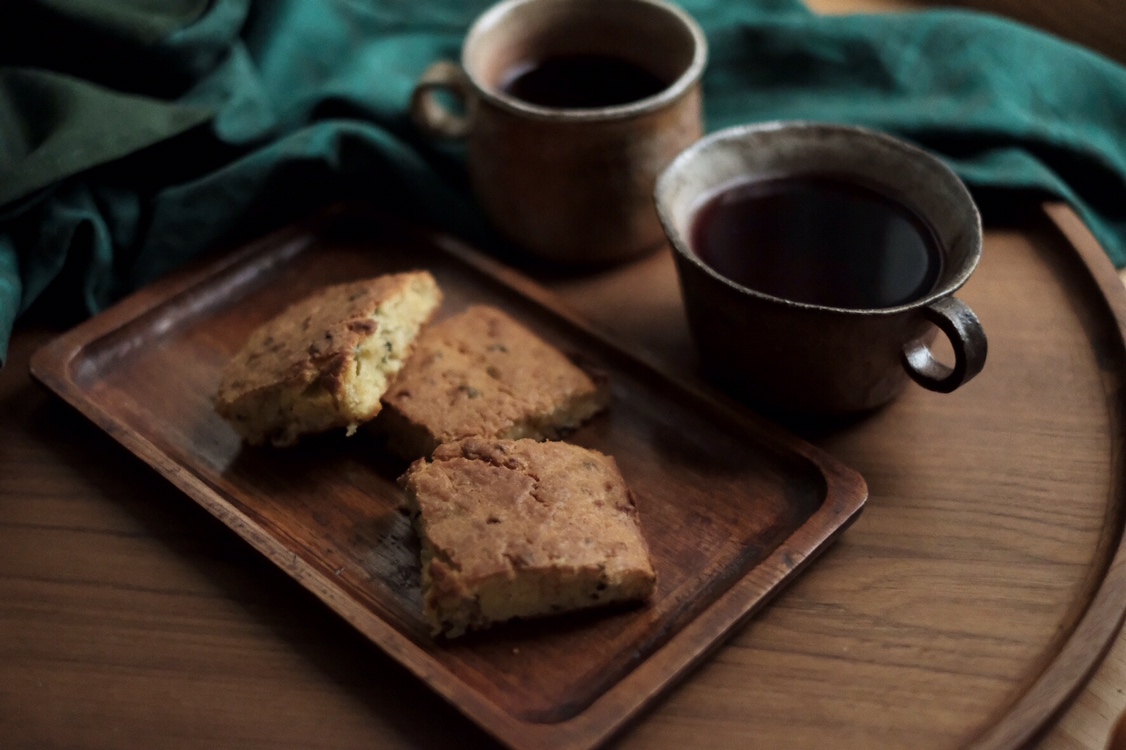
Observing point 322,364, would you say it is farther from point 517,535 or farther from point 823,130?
point 823,130

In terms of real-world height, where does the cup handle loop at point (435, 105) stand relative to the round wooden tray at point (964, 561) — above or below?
above

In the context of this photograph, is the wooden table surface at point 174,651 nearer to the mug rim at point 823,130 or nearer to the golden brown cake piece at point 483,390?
the golden brown cake piece at point 483,390

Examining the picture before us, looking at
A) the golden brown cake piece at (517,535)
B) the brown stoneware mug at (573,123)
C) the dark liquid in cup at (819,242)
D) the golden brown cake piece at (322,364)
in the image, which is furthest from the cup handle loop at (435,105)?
the golden brown cake piece at (517,535)

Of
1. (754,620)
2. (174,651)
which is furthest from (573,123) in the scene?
(174,651)

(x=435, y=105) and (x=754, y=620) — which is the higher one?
(x=435, y=105)

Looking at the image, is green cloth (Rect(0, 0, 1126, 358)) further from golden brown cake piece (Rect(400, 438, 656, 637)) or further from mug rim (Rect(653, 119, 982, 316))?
golden brown cake piece (Rect(400, 438, 656, 637))
